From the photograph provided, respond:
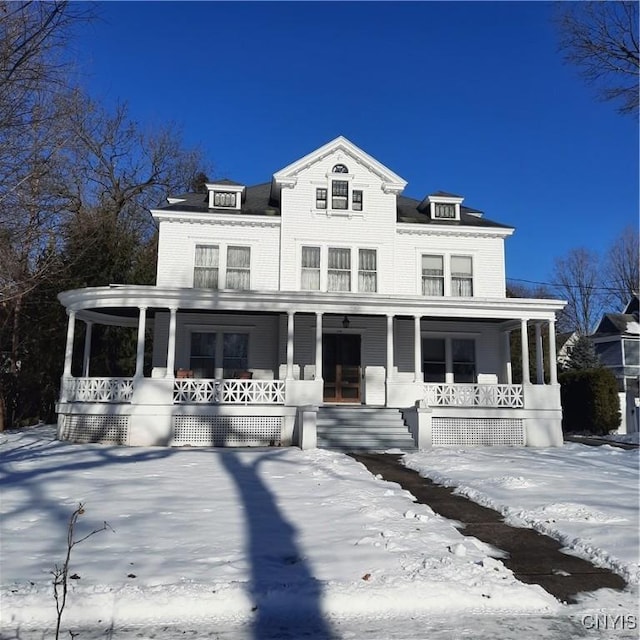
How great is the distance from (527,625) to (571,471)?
270 inches

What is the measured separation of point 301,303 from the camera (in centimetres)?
1487

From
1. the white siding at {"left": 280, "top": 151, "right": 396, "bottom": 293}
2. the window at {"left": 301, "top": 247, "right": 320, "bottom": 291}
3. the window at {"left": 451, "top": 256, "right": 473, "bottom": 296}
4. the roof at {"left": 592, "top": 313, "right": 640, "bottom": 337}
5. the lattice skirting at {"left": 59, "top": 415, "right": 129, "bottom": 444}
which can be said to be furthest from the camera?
the roof at {"left": 592, "top": 313, "right": 640, "bottom": 337}

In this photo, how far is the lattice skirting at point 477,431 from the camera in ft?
47.9

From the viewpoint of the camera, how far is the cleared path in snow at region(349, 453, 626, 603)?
4.74m

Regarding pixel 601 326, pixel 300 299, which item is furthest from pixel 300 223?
pixel 601 326

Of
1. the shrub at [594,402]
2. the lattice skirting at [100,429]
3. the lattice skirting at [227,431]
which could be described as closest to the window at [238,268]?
the lattice skirting at [227,431]

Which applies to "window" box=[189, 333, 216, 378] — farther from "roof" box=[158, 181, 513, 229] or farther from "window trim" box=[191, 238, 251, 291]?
"roof" box=[158, 181, 513, 229]

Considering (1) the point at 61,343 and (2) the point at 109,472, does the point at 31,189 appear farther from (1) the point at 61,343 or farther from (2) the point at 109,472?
(1) the point at 61,343

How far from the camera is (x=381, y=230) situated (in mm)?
17484

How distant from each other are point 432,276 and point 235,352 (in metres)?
6.60

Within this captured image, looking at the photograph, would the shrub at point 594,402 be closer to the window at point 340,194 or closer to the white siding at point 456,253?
the white siding at point 456,253

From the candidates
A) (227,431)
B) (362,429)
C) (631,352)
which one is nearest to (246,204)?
(227,431)

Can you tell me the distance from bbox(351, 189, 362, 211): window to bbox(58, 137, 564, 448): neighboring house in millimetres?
74

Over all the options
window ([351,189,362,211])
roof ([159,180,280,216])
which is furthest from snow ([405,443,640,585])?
roof ([159,180,280,216])
